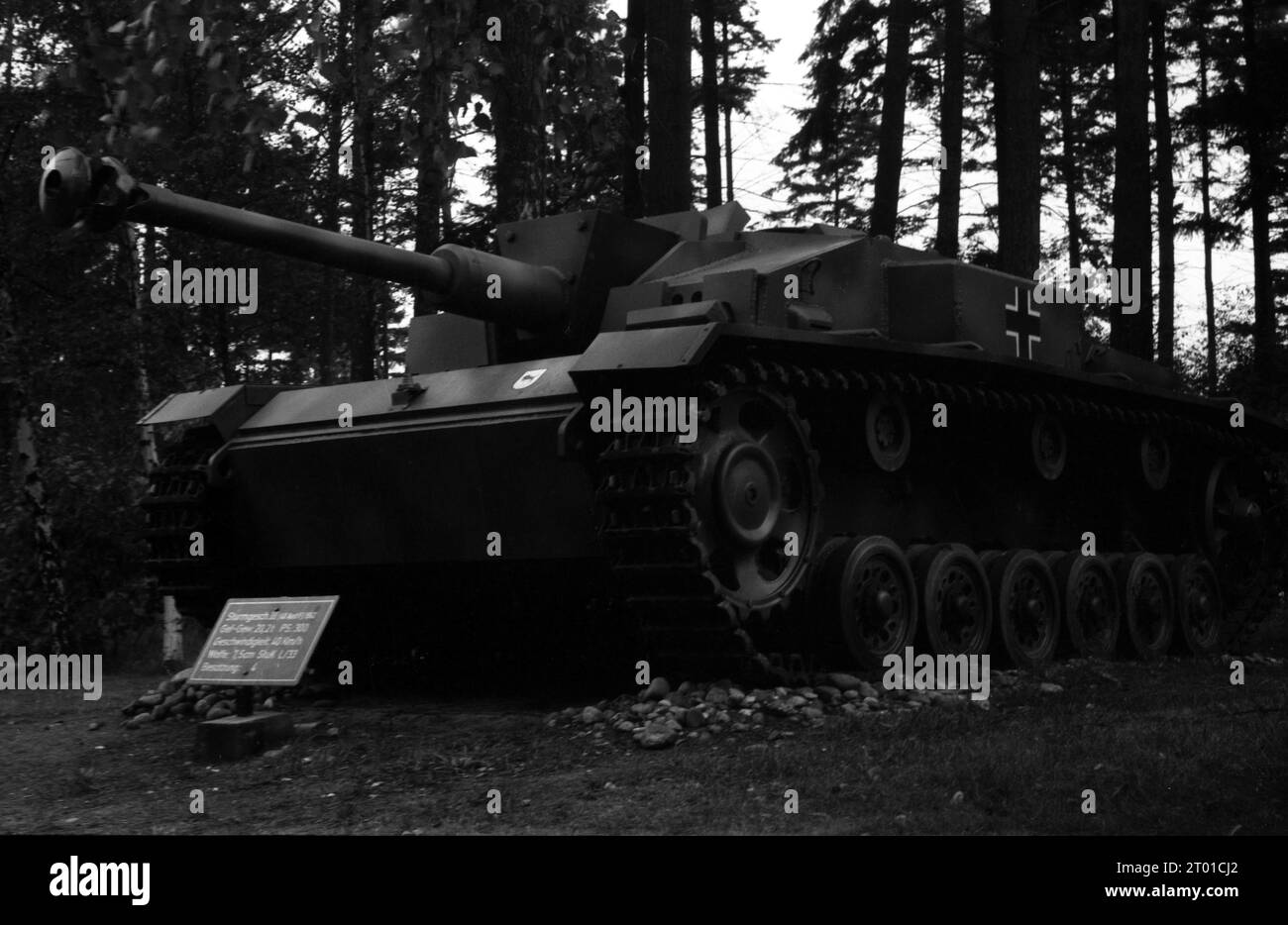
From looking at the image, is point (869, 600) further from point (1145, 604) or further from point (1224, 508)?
point (1224, 508)

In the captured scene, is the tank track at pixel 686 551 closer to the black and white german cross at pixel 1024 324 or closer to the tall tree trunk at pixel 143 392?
the black and white german cross at pixel 1024 324

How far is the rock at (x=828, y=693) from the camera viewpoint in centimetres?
895

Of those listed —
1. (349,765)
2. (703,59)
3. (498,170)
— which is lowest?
(349,765)

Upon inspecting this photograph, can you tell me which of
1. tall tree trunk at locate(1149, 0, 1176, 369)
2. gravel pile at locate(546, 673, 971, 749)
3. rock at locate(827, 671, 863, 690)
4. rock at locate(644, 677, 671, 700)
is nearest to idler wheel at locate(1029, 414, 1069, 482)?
gravel pile at locate(546, 673, 971, 749)

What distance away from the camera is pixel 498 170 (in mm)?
14844

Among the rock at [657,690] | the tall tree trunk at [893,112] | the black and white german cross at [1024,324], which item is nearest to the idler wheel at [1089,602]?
the black and white german cross at [1024,324]

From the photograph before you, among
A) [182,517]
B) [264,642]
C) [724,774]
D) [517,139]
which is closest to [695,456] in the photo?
[724,774]

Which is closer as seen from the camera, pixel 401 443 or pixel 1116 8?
pixel 401 443

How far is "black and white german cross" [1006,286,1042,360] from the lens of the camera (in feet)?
38.7

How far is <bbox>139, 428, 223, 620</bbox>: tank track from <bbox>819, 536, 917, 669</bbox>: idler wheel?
4.33 metres

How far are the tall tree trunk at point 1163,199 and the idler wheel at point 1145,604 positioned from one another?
248 inches

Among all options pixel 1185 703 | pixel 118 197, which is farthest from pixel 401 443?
pixel 1185 703
